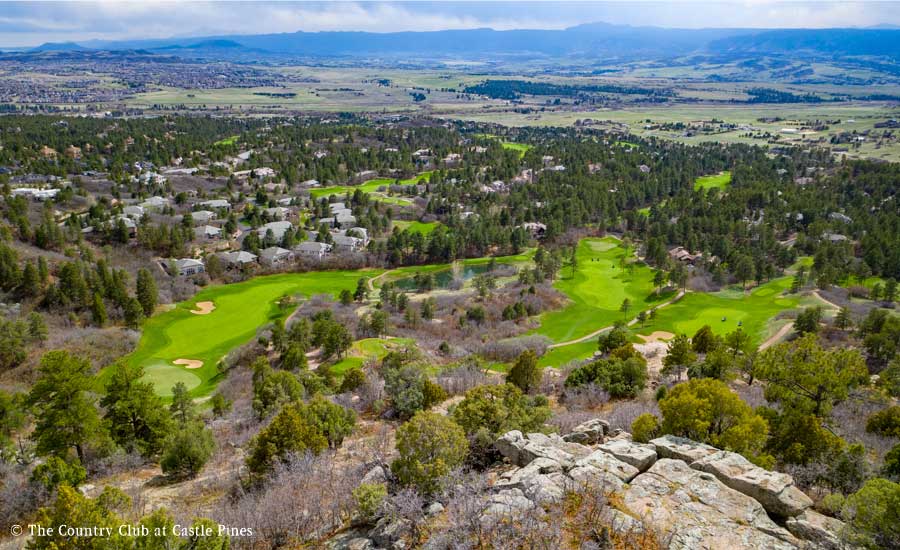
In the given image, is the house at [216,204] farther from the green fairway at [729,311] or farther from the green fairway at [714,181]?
the green fairway at [714,181]

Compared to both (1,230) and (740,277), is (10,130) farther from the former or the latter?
(740,277)

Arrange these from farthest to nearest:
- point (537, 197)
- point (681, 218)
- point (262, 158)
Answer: point (262, 158)
point (537, 197)
point (681, 218)

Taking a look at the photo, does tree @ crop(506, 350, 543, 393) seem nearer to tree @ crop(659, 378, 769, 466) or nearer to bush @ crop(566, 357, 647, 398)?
bush @ crop(566, 357, 647, 398)

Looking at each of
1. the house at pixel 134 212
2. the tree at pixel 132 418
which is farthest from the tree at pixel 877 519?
the house at pixel 134 212

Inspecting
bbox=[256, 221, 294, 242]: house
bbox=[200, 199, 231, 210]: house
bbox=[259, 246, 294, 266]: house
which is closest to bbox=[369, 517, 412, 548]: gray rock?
bbox=[259, 246, 294, 266]: house

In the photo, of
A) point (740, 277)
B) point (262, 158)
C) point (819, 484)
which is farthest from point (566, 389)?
point (262, 158)

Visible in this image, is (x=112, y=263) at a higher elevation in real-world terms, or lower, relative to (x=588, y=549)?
lower

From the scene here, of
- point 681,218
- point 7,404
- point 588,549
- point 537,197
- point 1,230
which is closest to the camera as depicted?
point 588,549
